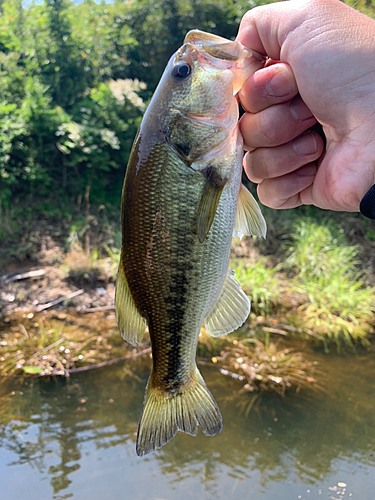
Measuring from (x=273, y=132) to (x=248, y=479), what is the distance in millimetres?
3041

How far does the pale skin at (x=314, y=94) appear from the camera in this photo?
1655 millimetres

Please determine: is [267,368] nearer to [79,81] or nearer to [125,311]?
[125,311]

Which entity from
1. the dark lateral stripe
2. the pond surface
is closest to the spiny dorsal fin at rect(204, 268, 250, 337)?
the dark lateral stripe

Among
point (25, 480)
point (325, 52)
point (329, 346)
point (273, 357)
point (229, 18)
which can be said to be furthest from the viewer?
point (229, 18)

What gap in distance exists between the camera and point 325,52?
165 cm

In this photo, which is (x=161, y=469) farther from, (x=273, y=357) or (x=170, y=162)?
(x=170, y=162)

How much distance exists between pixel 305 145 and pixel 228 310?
0.91 meters

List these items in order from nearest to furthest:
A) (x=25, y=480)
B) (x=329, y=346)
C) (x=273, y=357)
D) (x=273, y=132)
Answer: (x=273, y=132) → (x=25, y=480) → (x=273, y=357) → (x=329, y=346)

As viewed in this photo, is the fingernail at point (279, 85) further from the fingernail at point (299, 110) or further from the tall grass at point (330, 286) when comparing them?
the tall grass at point (330, 286)

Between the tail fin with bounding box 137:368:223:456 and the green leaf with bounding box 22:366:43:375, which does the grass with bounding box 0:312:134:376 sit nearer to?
the green leaf with bounding box 22:366:43:375

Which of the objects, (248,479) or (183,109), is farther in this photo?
(248,479)

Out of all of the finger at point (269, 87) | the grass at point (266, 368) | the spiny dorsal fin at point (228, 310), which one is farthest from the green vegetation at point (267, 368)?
the finger at point (269, 87)

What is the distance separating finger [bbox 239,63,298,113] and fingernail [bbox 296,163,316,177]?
1.51 ft

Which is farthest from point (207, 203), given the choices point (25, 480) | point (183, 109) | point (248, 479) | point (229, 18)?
point (229, 18)
